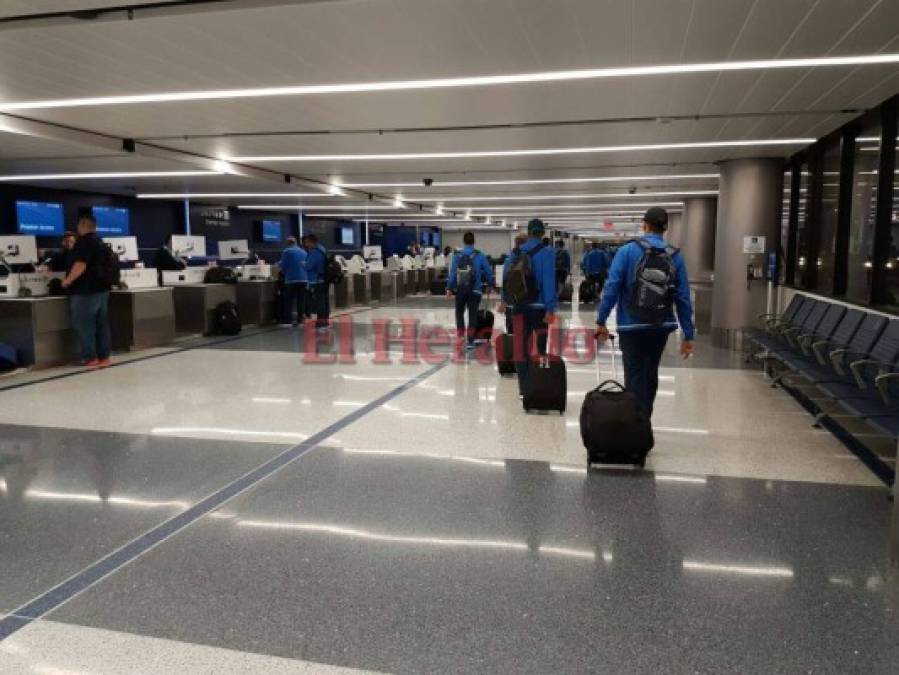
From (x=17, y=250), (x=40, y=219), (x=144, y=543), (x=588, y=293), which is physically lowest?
(x=144, y=543)

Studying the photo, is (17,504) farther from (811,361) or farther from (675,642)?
(811,361)

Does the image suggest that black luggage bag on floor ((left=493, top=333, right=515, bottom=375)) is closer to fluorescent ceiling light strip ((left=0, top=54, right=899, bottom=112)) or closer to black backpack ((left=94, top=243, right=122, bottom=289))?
fluorescent ceiling light strip ((left=0, top=54, right=899, bottom=112))

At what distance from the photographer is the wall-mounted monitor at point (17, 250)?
25.4 ft

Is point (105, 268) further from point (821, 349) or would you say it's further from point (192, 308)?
point (821, 349)

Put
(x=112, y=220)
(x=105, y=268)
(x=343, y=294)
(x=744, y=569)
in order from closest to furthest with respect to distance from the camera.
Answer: (x=744, y=569)
(x=105, y=268)
(x=112, y=220)
(x=343, y=294)

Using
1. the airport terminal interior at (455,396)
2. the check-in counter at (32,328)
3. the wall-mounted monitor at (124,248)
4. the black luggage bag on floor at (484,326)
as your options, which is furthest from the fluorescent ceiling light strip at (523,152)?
the check-in counter at (32,328)

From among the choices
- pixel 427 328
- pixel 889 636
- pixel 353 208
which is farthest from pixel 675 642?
pixel 353 208

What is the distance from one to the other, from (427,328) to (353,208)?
31.7 ft

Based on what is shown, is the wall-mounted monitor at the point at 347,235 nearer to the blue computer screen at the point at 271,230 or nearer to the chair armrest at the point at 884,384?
the blue computer screen at the point at 271,230

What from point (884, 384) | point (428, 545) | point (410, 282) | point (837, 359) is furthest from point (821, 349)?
point (410, 282)

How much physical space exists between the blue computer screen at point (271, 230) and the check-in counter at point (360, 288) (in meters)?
5.63

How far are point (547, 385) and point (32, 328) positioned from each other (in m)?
5.56

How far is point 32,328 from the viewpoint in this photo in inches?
286

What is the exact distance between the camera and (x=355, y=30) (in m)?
4.16
